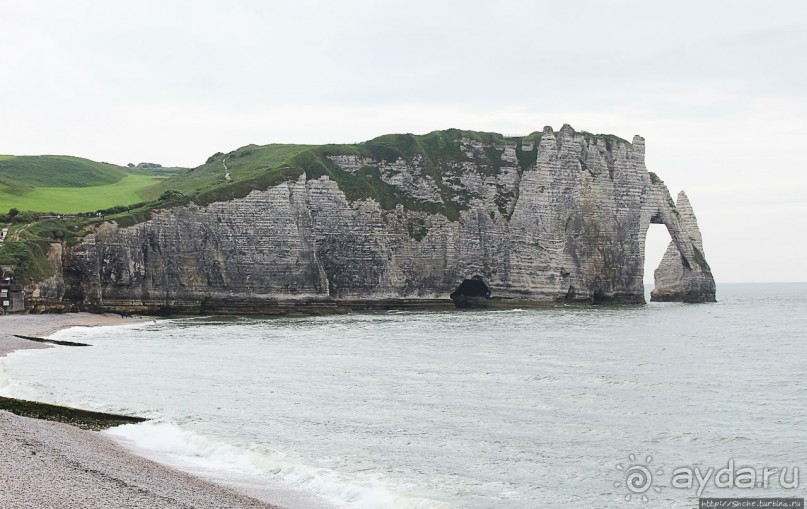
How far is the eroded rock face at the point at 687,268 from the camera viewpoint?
116688 millimetres

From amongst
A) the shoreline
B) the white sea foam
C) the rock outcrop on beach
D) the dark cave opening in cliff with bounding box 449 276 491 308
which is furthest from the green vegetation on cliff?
the shoreline

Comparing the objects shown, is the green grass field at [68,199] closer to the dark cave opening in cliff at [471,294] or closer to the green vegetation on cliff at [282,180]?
the green vegetation on cliff at [282,180]

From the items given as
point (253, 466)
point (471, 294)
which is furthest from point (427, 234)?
point (253, 466)

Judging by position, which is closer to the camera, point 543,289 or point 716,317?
point 716,317

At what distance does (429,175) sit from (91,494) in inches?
3833

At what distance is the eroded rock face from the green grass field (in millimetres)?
72192

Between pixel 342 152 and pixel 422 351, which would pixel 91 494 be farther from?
pixel 342 152

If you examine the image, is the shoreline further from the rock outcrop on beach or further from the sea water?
the rock outcrop on beach

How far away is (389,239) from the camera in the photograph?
103500mm

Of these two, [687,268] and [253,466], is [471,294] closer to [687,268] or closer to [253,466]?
[687,268]

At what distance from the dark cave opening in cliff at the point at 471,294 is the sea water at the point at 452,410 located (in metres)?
44.4

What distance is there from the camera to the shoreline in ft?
50.1

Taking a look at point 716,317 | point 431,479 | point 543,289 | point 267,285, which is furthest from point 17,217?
point 431,479

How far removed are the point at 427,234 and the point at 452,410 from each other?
74.5 m
